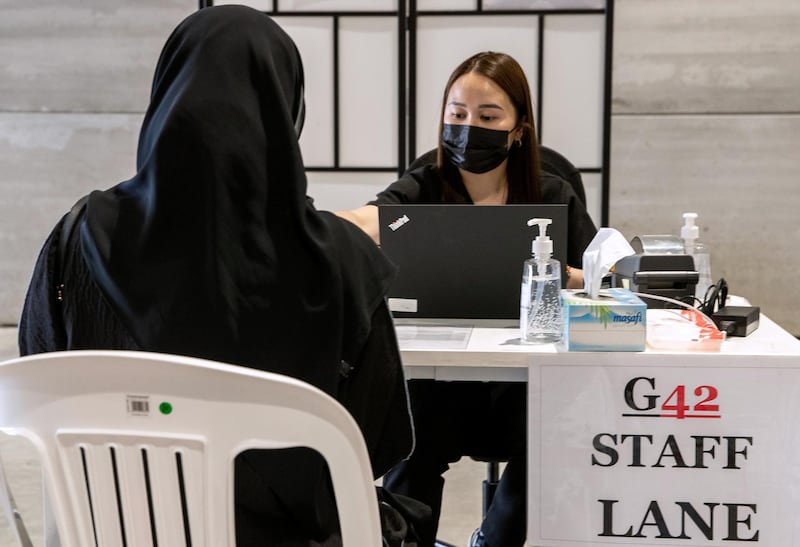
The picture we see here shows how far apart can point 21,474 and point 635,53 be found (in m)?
2.90

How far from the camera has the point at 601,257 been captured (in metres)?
1.61

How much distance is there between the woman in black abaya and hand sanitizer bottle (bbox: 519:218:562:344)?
479 mm

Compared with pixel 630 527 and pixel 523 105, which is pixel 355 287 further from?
pixel 523 105

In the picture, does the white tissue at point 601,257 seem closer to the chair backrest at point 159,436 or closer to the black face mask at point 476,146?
the black face mask at point 476,146

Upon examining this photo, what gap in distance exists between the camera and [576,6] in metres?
3.92

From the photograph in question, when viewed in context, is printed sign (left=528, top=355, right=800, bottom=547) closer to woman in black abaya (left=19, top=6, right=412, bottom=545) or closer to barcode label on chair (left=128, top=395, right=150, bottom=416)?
woman in black abaya (left=19, top=6, right=412, bottom=545)

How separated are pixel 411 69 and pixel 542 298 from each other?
2.64 meters

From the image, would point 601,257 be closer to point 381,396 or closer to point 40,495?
point 381,396

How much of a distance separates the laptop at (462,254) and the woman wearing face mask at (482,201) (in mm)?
256

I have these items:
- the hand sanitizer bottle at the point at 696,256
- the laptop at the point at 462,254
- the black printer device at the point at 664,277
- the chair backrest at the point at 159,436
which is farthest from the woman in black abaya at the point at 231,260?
the hand sanitizer bottle at the point at 696,256

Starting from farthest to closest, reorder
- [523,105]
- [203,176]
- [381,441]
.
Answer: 1. [523,105]
2. [381,441]
3. [203,176]

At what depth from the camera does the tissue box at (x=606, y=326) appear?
145 cm

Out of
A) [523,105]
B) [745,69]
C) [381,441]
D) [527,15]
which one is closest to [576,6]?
[527,15]

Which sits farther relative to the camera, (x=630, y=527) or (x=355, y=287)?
(x=630, y=527)
